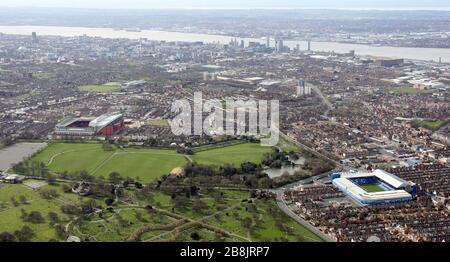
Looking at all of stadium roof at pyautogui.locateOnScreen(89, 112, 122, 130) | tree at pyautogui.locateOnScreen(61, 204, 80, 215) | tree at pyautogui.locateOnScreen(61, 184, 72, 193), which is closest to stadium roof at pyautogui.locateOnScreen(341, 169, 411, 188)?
tree at pyautogui.locateOnScreen(61, 204, 80, 215)

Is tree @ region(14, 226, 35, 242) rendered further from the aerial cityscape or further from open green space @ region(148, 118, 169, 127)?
open green space @ region(148, 118, 169, 127)

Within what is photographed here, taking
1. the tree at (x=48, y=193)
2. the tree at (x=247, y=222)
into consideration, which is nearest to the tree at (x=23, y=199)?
the tree at (x=48, y=193)

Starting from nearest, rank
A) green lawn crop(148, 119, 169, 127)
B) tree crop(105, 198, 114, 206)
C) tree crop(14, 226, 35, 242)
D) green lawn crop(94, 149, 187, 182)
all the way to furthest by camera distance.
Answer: tree crop(14, 226, 35, 242)
tree crop(105, 198, 114, 206)
green lawn crop(94, 149, 187, 182)
green lawn crop(148, 119, 169, 127)

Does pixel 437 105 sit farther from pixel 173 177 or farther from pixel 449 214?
pixel 173 177

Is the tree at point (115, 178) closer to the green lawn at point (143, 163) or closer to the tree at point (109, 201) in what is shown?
the green lawn at point (143, 163)
